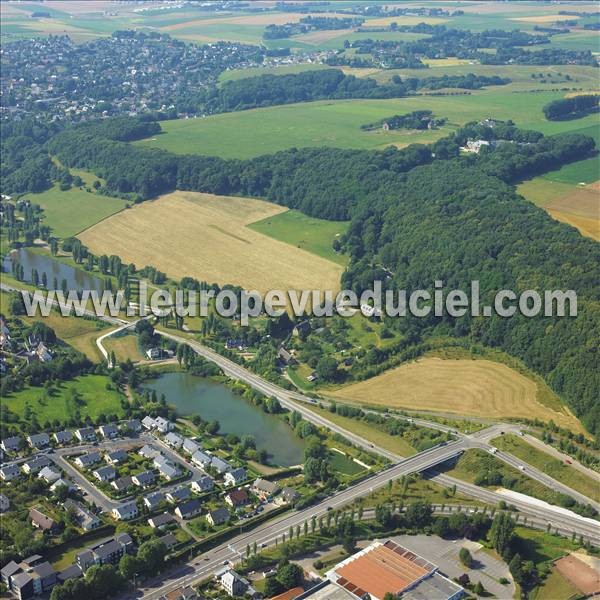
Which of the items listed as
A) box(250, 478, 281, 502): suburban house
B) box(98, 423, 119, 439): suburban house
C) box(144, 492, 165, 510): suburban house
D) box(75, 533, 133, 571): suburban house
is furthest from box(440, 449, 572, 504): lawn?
box(98, 423, 119, 439): suburban house

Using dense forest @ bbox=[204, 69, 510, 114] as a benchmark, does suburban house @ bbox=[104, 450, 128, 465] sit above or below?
below

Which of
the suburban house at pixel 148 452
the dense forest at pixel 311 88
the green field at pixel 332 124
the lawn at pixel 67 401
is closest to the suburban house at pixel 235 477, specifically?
the suburban house at pixel 148 452

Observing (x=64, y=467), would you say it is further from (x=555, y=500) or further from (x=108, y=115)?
(x=108, y=115)

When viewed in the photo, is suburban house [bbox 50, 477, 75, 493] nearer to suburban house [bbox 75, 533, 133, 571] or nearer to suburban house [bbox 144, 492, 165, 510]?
suburban house [bbox 144, 492, 165, 510]

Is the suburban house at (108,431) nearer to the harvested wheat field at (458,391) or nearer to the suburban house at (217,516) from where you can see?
the suburban house at (217,516)

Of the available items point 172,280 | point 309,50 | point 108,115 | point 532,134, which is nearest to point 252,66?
point 309,50

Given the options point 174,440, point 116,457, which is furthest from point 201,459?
point 116,457
